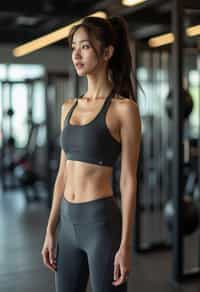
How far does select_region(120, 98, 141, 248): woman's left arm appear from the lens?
5.08 ft

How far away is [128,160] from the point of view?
1572mm

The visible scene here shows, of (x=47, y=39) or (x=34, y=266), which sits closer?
(x=34, y=266)

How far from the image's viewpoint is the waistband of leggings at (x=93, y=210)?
158 cm

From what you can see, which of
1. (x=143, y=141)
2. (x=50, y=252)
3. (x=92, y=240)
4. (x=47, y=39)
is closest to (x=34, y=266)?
(x=143, y=141)

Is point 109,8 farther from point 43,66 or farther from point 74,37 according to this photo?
point 43,66

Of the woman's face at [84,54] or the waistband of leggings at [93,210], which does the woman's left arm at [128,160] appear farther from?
the woman's face at [84,54]

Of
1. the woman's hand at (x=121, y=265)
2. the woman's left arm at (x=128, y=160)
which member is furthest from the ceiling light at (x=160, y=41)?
the woman's hand at (x=121, y=265)

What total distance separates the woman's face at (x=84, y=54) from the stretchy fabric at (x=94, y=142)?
0.12 metres

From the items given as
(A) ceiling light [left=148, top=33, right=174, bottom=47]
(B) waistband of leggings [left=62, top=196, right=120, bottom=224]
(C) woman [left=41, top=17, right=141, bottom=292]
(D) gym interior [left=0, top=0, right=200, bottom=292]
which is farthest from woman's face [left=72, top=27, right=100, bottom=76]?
(A) ceiling light [left=148, top=33, right=174, bottom=47]

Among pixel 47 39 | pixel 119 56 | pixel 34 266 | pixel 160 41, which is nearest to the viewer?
pixel 119 56

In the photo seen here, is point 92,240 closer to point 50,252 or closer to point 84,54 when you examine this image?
point 50,252

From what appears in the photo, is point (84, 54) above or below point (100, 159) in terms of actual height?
above

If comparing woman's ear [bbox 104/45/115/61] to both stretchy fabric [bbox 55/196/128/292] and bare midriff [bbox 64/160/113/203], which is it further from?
stretchy fabric [bbox 55/196/128/292]

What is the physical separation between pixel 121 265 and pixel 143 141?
14.1ft
